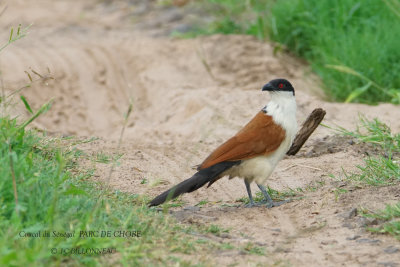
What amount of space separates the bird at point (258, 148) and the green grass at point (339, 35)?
2224mm

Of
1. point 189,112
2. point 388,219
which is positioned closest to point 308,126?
point 388,219

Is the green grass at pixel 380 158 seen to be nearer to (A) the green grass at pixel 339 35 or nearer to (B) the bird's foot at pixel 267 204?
(B) the bird's foot at pixel 267 204

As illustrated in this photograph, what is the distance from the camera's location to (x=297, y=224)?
3.97 metres

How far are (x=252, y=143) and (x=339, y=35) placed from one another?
4100mm

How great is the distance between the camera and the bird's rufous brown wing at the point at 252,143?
4254 mm

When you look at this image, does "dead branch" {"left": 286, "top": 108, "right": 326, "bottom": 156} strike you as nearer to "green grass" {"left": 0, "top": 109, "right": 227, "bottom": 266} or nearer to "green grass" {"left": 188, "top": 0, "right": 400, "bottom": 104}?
"green grass" {"left": 188, "top": 0, "right": 400, "bottom": 104}

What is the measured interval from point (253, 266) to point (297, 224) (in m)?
0.82

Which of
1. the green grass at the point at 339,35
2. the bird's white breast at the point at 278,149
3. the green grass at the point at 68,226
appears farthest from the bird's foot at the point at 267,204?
the green grass at the point at 339,35

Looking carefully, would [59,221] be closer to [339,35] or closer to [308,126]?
[308,126]

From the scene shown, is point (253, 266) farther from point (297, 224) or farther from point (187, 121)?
point (187, 121)

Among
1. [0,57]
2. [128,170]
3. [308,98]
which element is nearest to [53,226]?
[128,170]

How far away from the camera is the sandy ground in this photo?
3.77 metres

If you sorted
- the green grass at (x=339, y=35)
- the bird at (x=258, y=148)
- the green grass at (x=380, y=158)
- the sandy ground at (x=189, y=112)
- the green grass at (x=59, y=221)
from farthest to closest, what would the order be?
the green grass at (x=339, y=35) → the green grass at (x=380, y=158) → the bird at (x=258, y=148) → the sandy ground at (x=189, y=112) → the green grass at (x=59, y=221)

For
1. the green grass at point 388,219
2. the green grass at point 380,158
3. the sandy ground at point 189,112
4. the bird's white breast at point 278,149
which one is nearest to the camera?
the green grass at point 388,219
